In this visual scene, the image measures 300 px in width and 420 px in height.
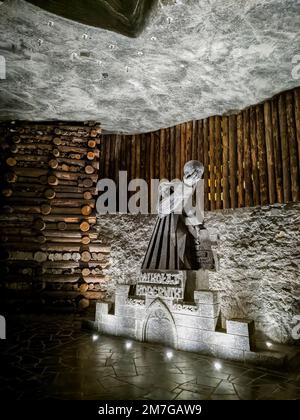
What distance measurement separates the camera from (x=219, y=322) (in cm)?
483

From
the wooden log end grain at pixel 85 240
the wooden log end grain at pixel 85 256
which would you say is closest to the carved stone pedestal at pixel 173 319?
the wooden log end grain at pixel 85 256

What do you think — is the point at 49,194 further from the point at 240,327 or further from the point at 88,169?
the point at 240,327

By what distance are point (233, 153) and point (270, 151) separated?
1021 mm

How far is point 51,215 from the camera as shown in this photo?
8602 millimetres

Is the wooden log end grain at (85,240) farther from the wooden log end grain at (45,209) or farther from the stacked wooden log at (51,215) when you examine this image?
the wooden log end grain at (45,209)

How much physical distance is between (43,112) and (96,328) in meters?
6.54

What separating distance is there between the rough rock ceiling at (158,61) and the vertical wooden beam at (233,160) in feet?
1.59

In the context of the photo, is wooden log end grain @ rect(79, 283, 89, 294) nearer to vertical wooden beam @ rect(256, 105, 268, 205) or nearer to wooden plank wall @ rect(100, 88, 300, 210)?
wooden plank wall @ rect(100, 88, 300, 210)

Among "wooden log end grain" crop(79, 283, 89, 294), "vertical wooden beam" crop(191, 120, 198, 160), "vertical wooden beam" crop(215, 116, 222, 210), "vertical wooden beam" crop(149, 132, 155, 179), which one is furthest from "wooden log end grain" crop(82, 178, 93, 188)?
"vertical wooden beam" crop(215, 116, 222, 210)

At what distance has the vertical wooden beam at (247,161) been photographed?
7.10m

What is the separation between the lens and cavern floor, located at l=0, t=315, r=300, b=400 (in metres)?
3.34

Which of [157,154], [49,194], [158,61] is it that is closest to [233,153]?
[157,154]

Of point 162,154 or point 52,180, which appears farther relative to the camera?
point 162,154
